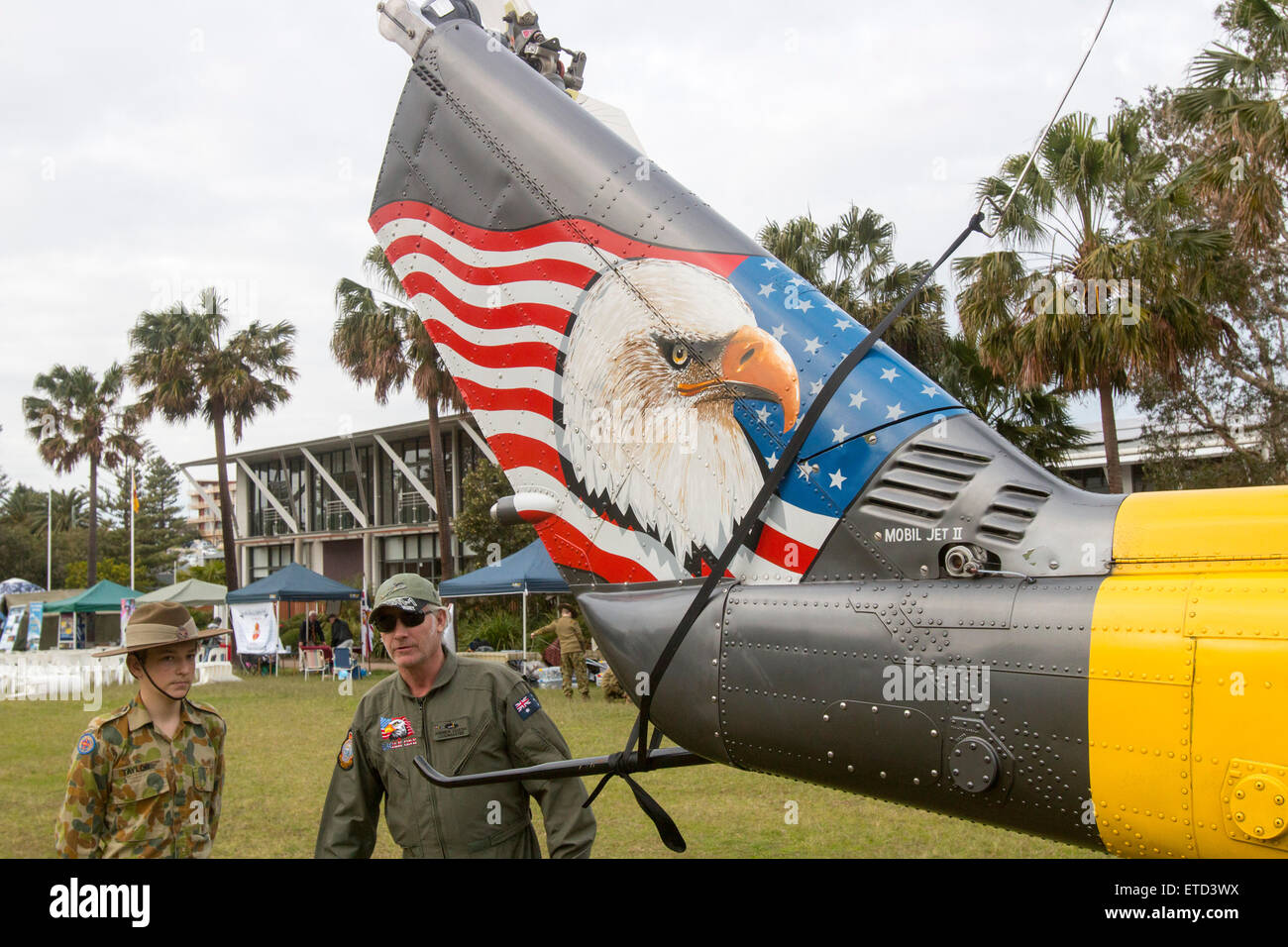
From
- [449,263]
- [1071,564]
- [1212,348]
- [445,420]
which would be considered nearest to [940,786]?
[1071,564]

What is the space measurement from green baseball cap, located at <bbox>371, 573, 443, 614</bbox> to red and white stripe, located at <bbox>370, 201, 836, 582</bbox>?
0.48 m

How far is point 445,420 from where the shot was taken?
1582 inches

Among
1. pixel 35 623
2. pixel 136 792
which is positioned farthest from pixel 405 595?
pixel 35 623

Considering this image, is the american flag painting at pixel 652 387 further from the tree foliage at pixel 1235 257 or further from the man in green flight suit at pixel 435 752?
the tree foliage at pixel 1235 257

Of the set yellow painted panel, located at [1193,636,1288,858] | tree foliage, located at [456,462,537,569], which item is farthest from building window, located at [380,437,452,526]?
yellow painted panel, located at [1193,636,1288,858]

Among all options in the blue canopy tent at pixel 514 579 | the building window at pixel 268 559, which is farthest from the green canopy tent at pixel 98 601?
the building window at pixel 268 559

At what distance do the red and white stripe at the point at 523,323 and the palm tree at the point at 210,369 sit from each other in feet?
106

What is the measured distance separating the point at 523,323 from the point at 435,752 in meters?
1.60

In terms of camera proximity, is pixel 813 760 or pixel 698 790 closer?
pixel 813 760

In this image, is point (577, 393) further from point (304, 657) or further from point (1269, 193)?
point (304, 657)

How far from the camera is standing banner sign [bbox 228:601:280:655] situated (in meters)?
26.1

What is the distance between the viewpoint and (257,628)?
26.3m

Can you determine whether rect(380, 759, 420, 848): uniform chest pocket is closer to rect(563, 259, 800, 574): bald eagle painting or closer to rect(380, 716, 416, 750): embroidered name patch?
rect(380, 716, 416, 750): embroidered name patch
